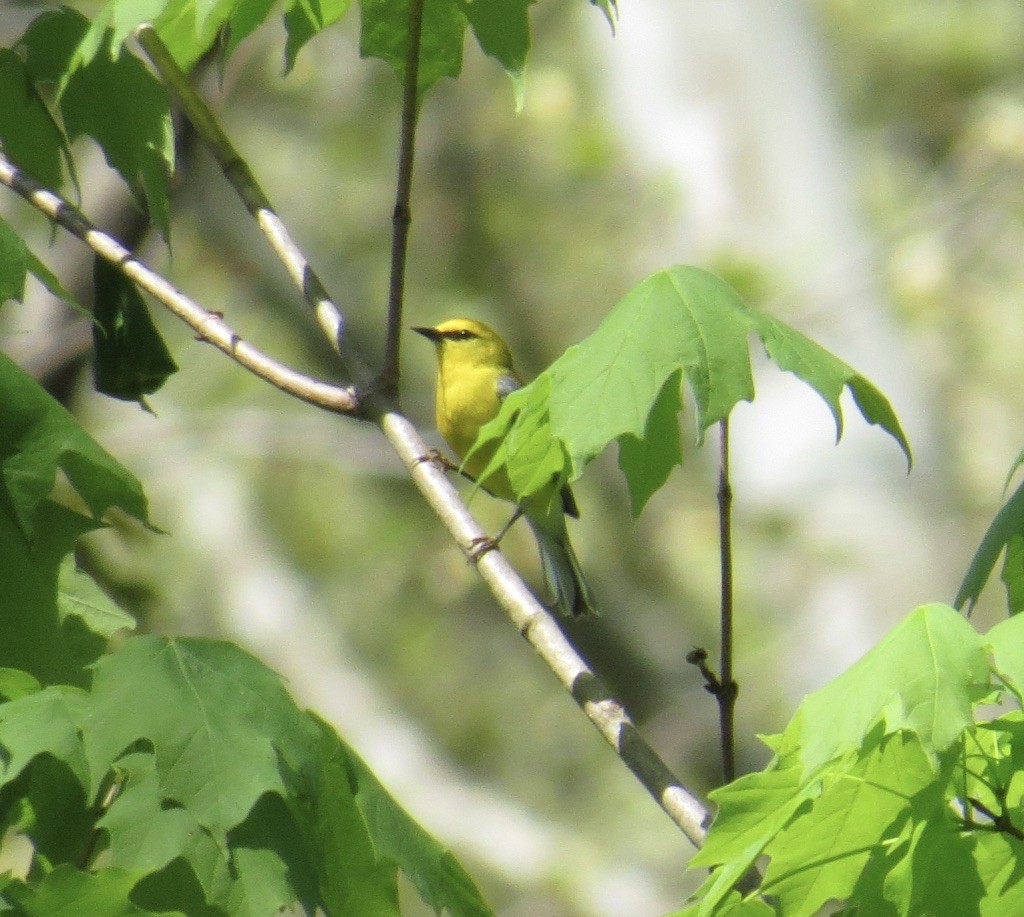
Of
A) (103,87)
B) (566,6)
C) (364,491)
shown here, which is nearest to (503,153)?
(566,6)

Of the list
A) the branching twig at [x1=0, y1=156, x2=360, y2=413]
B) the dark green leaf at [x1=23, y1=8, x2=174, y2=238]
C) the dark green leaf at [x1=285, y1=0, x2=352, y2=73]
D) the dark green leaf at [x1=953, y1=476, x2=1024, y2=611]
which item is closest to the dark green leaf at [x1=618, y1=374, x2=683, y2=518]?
the dark green leaf at [x1=953, y1=476, x2=1024, y2=611]

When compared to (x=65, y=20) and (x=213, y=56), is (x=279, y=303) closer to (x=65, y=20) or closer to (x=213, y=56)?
(x=213, y=56)

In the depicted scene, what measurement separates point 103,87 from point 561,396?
1.13 metres

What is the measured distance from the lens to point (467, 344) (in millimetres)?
4309

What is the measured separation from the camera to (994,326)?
1060cm

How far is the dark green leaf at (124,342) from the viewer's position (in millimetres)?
2244

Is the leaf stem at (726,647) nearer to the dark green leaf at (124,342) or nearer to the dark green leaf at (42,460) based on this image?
the dark green leaf at (42,460)

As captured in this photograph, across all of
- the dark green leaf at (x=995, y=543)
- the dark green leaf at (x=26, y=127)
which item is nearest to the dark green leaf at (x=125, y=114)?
the dark green leaf at (x=26, y=127)

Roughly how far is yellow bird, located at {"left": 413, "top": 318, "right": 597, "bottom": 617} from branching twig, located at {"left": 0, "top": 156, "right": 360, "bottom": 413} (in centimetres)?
191

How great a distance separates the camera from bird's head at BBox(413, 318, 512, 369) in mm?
4270

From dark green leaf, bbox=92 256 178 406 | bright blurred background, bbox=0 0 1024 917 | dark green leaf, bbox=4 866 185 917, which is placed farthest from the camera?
bright blurred background, bbox=0 0 1024 917

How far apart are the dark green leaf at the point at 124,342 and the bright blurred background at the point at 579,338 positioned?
209 cm

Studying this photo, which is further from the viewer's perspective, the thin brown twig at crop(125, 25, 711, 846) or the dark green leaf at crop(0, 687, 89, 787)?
the thin brown twig at crop(125, 25, 711, 846)

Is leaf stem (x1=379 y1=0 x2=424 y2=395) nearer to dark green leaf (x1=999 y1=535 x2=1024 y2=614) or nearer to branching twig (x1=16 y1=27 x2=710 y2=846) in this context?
branching twig (x1=16 y1=27 x2=710 y2=846)
